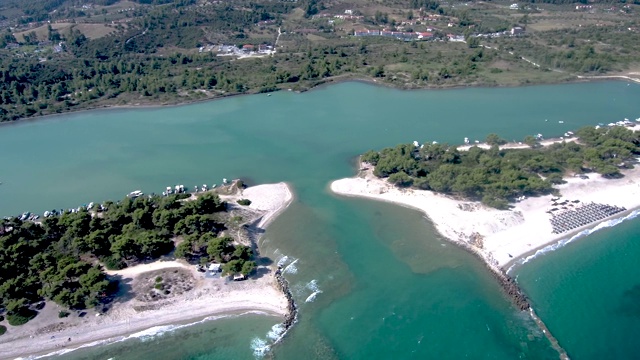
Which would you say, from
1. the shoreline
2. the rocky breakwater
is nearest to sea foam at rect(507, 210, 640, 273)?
the rocky breakwater

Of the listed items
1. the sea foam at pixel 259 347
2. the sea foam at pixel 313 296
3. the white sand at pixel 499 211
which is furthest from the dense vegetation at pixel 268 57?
the sea foam at pixel 259 347

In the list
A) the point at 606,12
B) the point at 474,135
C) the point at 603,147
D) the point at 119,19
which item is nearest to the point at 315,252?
the point at 474,135

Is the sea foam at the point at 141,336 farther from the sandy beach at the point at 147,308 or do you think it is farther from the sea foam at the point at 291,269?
the sea foam at the point at 291,269

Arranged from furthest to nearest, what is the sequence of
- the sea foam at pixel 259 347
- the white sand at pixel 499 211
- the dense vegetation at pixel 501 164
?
1. the dense vegetation at pixel 501 164
2. the white sand at pixel 499 211
3. the sea foam at pixel 259 347

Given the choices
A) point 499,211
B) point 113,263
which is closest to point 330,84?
point 499,211

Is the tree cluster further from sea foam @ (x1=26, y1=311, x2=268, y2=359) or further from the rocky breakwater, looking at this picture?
the rocky breakwater

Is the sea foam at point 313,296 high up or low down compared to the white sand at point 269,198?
down
